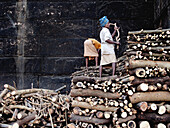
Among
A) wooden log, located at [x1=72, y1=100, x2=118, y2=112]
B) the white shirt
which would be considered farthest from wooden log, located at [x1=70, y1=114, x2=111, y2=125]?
the white shirt

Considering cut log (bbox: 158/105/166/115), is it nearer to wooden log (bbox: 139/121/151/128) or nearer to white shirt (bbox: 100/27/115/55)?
wooden log (bbox: 139/121/151/128)

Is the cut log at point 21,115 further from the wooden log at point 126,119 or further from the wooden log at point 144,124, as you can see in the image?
the wooden log at point 144,124

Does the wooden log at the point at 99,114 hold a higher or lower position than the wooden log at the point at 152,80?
lower

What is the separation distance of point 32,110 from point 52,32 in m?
3.18

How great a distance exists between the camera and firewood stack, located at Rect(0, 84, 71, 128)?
3.95 metres

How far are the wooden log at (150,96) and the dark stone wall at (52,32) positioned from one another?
272cm

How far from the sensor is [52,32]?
646 centimetres

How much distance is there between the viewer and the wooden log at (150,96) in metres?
3.65

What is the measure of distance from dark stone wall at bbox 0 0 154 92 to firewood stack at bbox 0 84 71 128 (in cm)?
193

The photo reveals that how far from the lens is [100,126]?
12.0 feet

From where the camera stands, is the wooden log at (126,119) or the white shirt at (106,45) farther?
the white shirt at (106,45)

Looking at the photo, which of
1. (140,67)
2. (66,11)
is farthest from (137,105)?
(66,11)

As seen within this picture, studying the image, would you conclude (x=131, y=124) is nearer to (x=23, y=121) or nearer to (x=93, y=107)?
(x=93, y=107)

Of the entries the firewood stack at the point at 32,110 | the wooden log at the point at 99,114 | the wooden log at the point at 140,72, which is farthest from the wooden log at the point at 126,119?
the firewood stack at the point at 32,110
